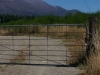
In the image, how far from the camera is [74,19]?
37469 mm

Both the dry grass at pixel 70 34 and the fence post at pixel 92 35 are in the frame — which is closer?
the fence post at pixel 92 35

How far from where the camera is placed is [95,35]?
1125 centimetres

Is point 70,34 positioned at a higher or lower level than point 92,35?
lower

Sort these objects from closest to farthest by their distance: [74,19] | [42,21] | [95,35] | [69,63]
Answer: [95,35] < [69,63] < [74,19] < [42,21]

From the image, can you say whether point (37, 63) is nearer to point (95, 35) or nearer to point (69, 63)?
point (69, 63)

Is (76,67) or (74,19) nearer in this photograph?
(76,67)

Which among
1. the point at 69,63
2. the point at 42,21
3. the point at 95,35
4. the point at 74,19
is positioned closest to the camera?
the point at 95,35

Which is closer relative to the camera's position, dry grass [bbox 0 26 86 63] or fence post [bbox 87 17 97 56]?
fence post [bbox 87 17 97 56]

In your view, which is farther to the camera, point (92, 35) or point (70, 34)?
point (70, 34)

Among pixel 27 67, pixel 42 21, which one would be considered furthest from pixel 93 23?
pixel 42 21

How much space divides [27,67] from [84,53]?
2.23m

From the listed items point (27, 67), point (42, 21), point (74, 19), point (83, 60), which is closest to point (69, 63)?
point (83, 60)

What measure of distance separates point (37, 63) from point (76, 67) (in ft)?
5.67

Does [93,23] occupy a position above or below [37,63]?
above
